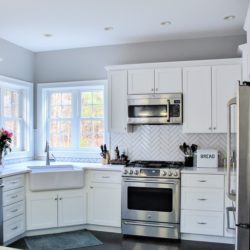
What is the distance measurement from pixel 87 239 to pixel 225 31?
331 cm

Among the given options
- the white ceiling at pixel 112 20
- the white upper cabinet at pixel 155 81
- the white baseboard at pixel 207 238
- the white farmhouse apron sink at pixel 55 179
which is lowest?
the white baseboard at pixel 207 238

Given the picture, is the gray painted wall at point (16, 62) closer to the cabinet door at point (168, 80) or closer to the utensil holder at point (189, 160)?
the cabinet door at point (168, 80)

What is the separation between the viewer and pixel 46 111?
5.42 metres

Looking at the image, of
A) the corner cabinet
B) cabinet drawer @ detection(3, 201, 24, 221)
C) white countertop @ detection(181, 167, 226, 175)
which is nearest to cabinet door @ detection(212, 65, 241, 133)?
the corner cabinet

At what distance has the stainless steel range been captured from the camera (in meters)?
4.00

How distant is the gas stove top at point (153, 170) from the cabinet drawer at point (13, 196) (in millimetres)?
1328

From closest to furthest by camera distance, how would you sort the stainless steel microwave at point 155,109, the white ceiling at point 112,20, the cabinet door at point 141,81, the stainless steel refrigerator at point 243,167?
the stainless steel refrigerator at point 243,167 < the white ceiling at point 112,20 < the stainless steel microwave at point 155,109 < the cabinet door at point 141,81

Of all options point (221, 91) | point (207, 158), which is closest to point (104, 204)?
point (207, 158)

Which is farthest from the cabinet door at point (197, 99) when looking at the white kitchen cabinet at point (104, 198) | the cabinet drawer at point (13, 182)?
the cabinet drawer at point (13, 182)

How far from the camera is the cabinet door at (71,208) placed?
4.25 m

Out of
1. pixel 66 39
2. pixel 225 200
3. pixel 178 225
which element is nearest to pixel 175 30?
pixel 66 39

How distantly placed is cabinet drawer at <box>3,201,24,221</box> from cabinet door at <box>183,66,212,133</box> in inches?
93.2

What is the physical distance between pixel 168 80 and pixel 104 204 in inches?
75.3

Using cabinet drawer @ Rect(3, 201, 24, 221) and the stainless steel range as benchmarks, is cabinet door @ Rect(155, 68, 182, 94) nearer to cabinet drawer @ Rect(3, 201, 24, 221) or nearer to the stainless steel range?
the stainless steel range
